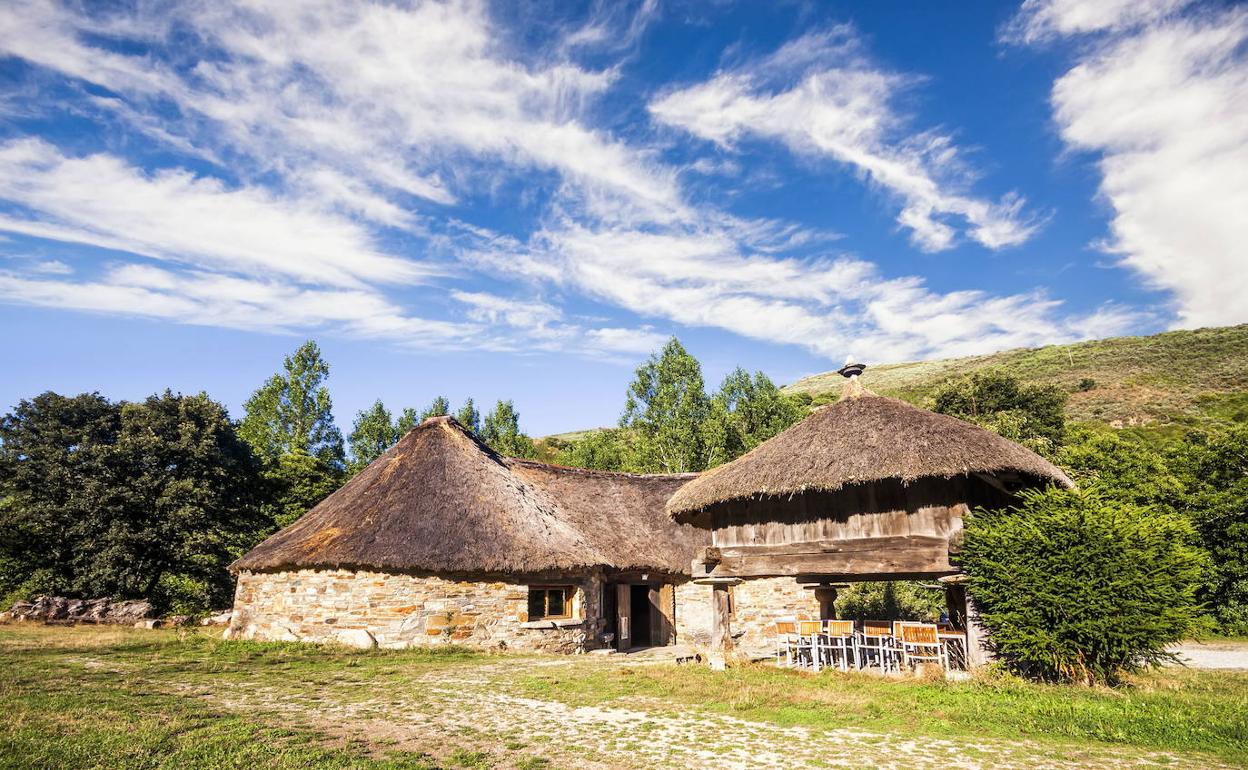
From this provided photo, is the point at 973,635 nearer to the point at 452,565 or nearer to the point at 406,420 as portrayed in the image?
the point at 452,565

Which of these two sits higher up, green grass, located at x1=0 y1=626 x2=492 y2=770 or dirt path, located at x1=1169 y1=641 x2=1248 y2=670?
green grass, located at x1=0 y1=626 x2=492 y2=770

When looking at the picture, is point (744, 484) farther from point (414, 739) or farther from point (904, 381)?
point (904, 381)

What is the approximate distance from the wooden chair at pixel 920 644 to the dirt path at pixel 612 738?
17.6ft

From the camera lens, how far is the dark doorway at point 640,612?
2347cm

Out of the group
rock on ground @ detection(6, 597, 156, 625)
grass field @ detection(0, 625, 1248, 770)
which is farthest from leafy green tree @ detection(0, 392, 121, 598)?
grass field @ detection(0, 625, 1248, 770)

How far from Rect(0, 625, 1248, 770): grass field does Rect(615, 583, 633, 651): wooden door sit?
25.4 feet

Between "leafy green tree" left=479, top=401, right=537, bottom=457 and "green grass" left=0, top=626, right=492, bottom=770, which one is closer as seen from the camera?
"green grass" left=0, top=626, right=492, bottom=770

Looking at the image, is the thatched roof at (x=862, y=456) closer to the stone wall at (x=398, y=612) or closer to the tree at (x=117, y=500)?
the stone wall at (x=398, y=612)

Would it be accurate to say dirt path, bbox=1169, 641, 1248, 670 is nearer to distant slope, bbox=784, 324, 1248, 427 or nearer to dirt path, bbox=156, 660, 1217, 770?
dirt path, bbox=156, 660, 1217, 770

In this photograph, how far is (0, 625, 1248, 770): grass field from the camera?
265 inches

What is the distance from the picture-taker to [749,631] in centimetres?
2078

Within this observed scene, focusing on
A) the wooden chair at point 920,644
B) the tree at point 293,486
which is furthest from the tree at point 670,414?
the wooden chair at point 920,644

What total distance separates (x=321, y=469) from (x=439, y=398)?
14.1 metres

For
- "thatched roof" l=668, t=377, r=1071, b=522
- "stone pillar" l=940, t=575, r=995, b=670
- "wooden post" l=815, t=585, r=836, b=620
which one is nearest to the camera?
"stone pillar" l=940, t=575, r=995, b=670
